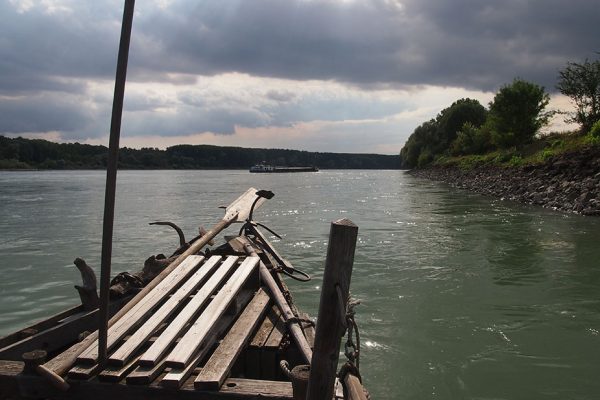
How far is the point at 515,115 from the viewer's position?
55250 mm

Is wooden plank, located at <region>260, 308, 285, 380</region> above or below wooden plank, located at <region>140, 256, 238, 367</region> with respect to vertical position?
below

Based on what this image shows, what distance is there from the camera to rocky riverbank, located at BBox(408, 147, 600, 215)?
888 inches

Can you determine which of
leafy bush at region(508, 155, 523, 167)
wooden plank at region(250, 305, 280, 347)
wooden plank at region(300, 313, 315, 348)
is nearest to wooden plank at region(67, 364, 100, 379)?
wooden plank at region(250, 305, 280, 347)

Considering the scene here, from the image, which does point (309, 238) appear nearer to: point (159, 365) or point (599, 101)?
point (159, 365)

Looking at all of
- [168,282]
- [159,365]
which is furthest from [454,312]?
[159,365]

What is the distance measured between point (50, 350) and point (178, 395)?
2.27m

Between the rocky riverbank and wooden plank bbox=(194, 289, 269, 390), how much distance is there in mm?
19074

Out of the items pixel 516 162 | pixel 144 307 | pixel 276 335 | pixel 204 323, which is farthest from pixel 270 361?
pixel 516 162

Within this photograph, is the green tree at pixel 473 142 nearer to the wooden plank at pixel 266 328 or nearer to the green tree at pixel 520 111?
the green tree at pixel 520 111

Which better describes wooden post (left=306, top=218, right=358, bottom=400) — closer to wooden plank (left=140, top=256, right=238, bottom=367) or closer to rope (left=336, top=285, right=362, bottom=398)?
rope (left=336, top=285, right=362, bottom=398)

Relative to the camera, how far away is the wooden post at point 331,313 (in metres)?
3.15

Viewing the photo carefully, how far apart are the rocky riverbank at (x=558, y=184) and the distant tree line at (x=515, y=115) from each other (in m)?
4.10

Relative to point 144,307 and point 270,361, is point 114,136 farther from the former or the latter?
point 270,361

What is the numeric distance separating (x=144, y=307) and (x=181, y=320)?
0.58m
